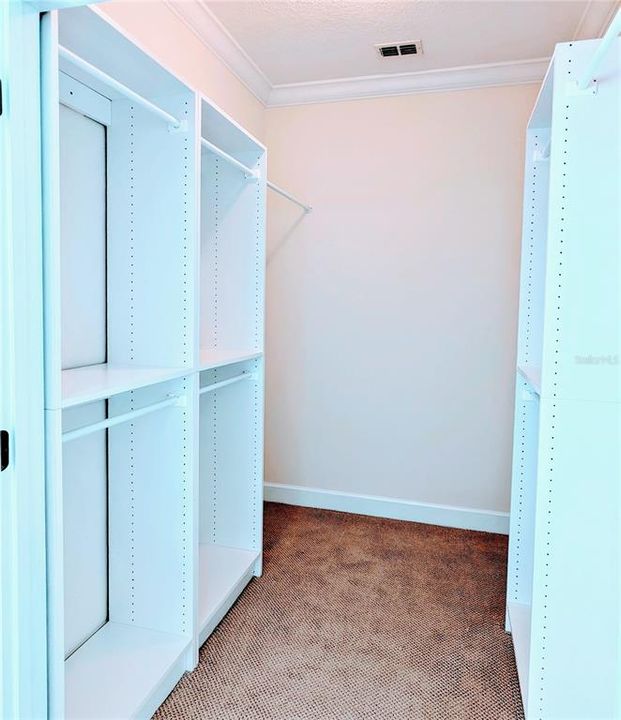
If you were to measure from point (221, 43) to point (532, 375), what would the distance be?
2.18m

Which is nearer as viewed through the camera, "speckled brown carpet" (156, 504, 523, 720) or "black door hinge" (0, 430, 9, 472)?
"black door hinge" (0, 430, 9, 472)

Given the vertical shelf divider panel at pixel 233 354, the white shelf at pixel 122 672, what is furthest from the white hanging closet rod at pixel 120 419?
the white shelf at pixel 122 672

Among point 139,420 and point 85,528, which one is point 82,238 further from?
point 85,528

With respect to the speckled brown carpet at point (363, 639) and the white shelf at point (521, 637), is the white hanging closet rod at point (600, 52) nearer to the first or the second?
the white shelf at point (521, 637)

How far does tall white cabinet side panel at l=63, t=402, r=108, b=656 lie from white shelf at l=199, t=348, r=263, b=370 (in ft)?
1.29

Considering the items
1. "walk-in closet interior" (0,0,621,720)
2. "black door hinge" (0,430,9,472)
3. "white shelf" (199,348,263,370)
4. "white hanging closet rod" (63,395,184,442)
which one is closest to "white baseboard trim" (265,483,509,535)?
"walk-in closet interior" (0,0,621,720)

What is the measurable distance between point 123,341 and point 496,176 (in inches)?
88.8

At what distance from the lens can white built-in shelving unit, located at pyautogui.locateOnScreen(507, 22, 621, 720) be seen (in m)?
1.36

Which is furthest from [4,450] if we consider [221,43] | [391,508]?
[391,508]

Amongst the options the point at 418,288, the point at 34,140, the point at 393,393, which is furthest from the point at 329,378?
the point at 34,140

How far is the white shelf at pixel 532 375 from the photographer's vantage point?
157 centimetres

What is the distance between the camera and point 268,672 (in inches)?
73.2

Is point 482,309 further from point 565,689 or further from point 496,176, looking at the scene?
point 565,689

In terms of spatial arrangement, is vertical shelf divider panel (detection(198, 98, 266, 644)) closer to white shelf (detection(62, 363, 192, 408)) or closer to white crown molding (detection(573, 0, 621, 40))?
white shelf (detection(62, 363, 192, 408))
